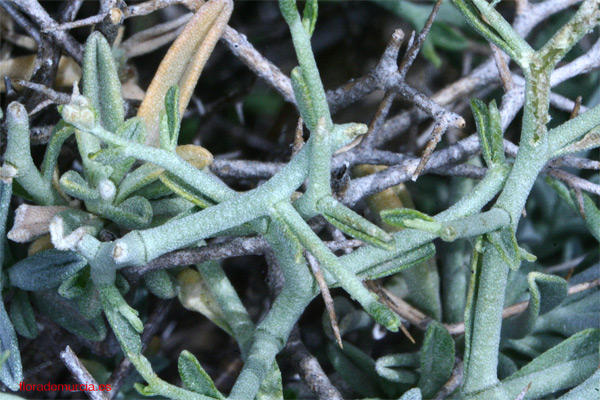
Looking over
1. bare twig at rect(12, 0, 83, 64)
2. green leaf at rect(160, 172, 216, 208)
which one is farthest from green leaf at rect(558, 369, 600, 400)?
bare twig at rect(12, 0, 83, 64)

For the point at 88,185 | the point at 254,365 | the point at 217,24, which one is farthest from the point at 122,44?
the point at 254,365

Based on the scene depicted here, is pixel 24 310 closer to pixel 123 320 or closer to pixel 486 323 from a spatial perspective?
pixel 123 320

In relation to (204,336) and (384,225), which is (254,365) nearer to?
(384,225)

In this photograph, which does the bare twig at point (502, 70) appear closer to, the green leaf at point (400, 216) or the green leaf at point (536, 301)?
the green leaf at point (536, 301)

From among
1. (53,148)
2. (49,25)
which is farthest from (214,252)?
(49,25)

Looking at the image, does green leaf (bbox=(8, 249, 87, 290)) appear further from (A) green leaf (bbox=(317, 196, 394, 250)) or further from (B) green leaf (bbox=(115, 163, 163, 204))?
(A) green leaf (bbox=(317, 196, 394, 250))

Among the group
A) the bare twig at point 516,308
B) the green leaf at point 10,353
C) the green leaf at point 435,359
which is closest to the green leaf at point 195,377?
the green leaf at point 10,353
